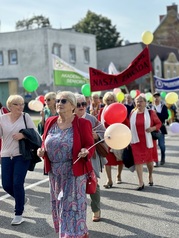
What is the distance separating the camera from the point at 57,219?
193 inches

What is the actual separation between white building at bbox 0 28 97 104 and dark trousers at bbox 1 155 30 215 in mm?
32746

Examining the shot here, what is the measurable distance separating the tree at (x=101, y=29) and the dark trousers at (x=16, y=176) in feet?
202

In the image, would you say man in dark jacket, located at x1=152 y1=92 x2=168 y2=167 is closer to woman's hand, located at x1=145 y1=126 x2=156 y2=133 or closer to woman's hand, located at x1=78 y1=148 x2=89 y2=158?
woman's hand, located at x1=145 y1=126 x2=156 y2=133

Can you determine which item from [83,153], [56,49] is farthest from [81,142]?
[56,49]

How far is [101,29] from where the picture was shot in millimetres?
67250

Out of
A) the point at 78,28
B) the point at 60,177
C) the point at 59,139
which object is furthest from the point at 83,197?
the point at 78,28

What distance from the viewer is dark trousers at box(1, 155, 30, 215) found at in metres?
5.88

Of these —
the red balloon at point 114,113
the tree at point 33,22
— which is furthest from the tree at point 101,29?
the red balloon at point 114,113

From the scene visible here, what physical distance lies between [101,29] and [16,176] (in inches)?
2490

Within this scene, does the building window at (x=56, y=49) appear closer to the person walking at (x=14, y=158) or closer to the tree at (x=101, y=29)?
the tree at (x=101, y=29)

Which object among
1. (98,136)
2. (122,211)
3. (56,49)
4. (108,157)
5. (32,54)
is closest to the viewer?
(98,136)

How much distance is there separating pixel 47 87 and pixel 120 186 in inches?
1228

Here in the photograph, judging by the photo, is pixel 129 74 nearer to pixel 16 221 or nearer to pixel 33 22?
pixel 16 221

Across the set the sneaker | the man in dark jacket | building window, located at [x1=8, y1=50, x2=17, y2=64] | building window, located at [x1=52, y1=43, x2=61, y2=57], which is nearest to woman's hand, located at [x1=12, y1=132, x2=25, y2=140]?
the sneaker
